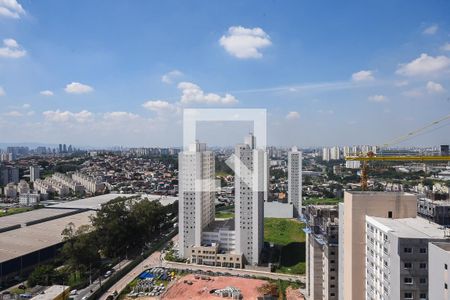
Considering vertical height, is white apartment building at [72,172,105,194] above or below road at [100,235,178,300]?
above

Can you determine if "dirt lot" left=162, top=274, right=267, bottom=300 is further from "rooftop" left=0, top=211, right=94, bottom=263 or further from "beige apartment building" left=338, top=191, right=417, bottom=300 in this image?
"rooftop" left=0, top=211, right=94, bottom=263

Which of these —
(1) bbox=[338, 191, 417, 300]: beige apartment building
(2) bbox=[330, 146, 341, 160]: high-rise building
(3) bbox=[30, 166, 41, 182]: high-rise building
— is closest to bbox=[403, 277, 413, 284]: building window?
(1) bbox=[338, 191, 417, 300]: beige apartment building

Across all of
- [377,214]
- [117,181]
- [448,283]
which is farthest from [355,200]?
[117,181]

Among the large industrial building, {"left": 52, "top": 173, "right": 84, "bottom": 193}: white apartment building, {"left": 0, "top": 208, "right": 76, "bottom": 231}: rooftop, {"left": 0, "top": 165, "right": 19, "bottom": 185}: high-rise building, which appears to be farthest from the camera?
{"left": 0, "top": 165, "right": 19, "bottom": 185}: high-rise building

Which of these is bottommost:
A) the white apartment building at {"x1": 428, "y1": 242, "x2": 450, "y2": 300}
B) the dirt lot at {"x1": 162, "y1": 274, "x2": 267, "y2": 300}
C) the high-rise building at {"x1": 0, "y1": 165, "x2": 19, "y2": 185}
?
the dirt lot at {"x1": 162, "y1": 274, "x2": 267, "y2": 300}

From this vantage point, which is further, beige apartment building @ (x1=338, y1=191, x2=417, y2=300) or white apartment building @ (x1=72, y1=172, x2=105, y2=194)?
white apartment building @ (x1=72, y1=172, x2=105, y2=194)

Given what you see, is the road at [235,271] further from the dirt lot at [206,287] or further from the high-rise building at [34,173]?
the high-rise building at [34,173]

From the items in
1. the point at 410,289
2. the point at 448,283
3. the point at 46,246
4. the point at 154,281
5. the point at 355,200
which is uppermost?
the point at 355,200

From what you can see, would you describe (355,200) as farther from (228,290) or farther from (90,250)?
(90,250)
